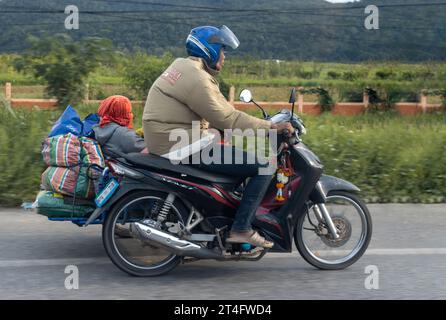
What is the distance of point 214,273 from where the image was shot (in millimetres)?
6074

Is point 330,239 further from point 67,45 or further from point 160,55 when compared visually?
point 160,55

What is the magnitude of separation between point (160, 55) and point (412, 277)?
70.4 ft

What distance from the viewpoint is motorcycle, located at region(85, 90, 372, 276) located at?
19.0 ft

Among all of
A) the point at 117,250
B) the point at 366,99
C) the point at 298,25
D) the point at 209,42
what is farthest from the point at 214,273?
the point at 298,25

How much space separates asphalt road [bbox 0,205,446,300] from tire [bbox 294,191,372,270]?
64 millimetres

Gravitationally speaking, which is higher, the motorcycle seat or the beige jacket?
the beige jacket

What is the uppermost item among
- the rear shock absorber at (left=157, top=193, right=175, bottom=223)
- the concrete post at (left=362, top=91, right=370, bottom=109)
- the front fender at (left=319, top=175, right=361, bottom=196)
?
the concrete post at (left=362, top=91, right=370, bottom=109)

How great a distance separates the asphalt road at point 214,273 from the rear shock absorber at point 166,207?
452mm

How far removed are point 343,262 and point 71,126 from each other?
7.97ft

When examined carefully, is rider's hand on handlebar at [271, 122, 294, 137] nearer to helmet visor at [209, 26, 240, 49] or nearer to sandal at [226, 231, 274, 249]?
helmet visor at [209, 26, 240, 49]

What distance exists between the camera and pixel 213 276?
5988mm

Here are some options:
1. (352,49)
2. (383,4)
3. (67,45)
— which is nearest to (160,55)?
(67,45)

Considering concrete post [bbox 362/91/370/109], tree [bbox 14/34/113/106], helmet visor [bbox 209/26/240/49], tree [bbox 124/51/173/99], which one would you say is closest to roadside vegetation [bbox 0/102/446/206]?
tree [bbox 14/34/113/106]
